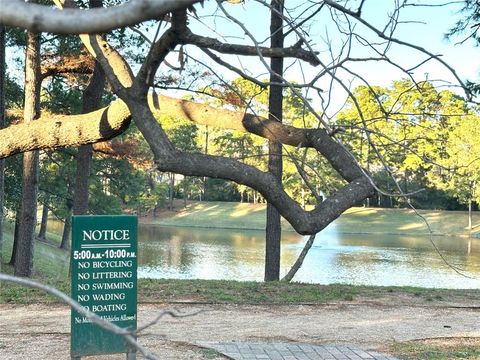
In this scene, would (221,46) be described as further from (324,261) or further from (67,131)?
(324,261)

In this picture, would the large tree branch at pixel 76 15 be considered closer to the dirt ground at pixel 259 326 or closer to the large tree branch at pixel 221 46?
the large tree branch at pixel 221 46

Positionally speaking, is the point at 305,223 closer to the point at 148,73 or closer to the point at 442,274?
the point at 148,73

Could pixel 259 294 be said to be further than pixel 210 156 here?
Yes

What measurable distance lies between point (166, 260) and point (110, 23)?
70.2ft

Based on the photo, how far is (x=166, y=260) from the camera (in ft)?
74.2

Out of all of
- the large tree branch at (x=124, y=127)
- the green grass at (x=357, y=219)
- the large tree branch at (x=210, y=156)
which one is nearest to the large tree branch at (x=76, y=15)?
the large tree branch at (x=210, y=156)

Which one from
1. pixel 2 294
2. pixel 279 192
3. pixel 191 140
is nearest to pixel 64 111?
pixel 2 294

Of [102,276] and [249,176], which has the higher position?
[249,176]

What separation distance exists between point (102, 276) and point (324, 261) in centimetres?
1917

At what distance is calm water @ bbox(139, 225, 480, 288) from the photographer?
18.6 meters

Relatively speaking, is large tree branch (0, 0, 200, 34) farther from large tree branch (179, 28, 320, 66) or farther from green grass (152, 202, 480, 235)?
green grass (152, 202, 480, 235)

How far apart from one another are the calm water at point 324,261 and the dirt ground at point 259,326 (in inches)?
356

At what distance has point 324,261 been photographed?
23.7m

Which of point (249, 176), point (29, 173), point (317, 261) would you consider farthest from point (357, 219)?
point (249, 176)
